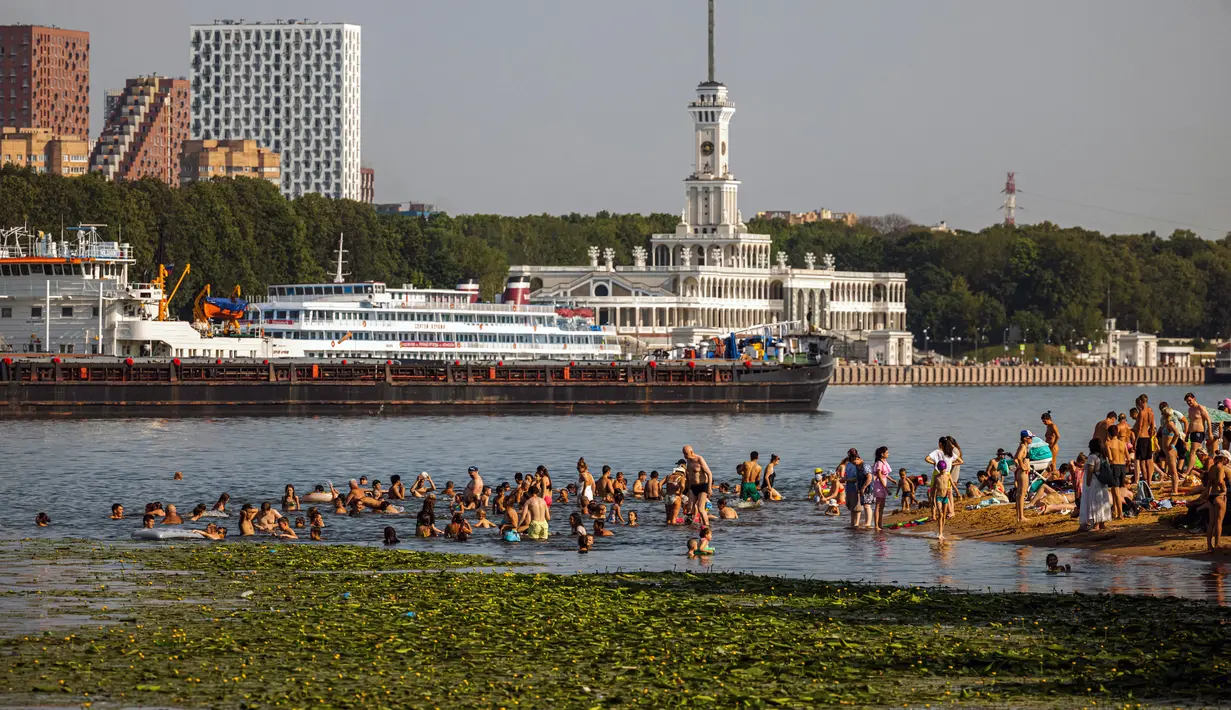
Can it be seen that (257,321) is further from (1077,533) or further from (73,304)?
(1077,533)

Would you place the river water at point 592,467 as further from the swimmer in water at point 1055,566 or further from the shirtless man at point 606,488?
the shirtless man at point 606,488

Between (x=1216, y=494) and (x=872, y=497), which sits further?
(x=872, y=497)

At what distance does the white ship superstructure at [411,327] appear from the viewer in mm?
117250

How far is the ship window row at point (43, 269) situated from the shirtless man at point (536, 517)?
62.3 metres

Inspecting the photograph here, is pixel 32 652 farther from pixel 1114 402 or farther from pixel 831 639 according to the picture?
pixel 1114 402

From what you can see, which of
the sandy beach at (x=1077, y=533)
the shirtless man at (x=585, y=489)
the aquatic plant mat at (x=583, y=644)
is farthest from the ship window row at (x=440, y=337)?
the aquatic plant mat at (x=583, y=644)

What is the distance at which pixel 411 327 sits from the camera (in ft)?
398

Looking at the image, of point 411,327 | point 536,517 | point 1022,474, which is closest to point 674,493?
point 536,517

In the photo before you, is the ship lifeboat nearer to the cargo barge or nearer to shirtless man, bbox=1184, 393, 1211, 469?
the cargo barge

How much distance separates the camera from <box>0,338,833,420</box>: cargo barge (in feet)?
308

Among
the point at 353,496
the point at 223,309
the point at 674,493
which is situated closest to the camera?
the point at 353,496

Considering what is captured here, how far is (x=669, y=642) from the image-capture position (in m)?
28.6

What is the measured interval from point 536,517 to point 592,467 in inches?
1071

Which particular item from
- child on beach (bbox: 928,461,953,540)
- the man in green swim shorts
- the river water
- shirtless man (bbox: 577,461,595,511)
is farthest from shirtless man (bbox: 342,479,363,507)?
child on beach (bbox: 928,461,953,540)
